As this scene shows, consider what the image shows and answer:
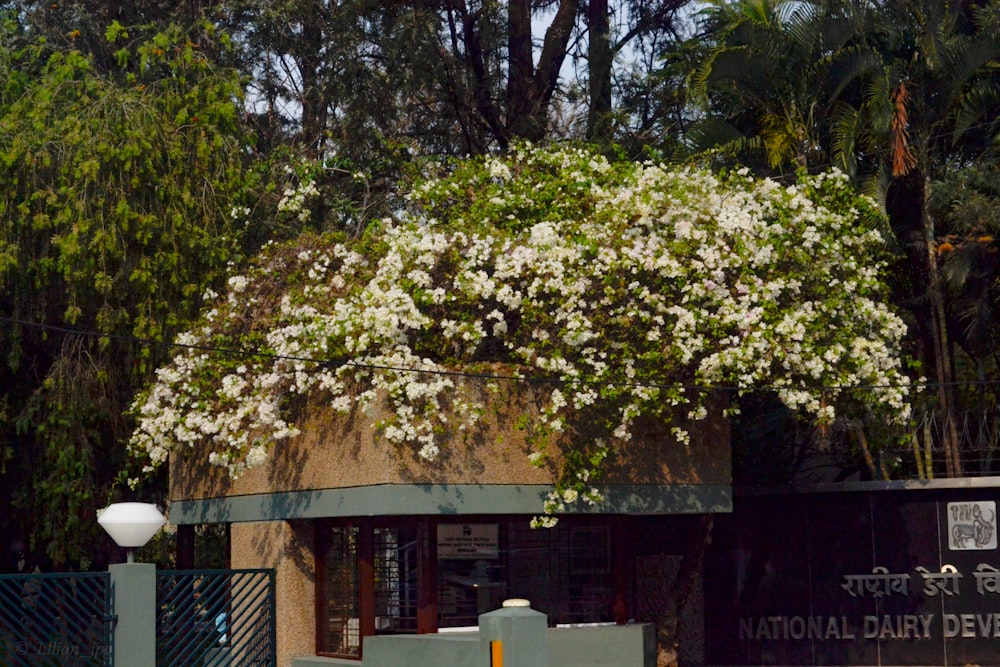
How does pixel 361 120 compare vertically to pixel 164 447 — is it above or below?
above

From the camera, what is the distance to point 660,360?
19422mm

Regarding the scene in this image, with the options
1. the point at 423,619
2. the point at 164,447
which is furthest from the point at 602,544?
the point at 164,447

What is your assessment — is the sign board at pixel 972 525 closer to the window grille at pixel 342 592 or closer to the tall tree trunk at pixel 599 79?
the window grille at pixel 342 592

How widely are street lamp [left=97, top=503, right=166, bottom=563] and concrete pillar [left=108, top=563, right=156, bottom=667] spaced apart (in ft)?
3.12

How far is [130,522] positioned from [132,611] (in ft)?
5.51

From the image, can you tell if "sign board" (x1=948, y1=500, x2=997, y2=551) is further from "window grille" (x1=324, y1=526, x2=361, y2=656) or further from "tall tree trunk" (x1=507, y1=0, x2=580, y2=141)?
"tall tree trunk" (x1=507, y1=0, x2=580, y2=141)

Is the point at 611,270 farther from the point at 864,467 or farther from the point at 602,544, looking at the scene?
the point at 864,467

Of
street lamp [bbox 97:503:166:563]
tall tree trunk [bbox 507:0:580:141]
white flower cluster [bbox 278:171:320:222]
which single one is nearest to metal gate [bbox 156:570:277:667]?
street lamp [bbox 97:503:166:563]

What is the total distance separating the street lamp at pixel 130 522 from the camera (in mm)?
16125

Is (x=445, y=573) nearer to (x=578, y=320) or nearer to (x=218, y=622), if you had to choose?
(x=218, y=622)

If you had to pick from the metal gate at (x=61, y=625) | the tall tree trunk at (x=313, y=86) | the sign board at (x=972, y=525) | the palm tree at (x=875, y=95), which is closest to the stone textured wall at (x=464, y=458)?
the metal gate at (x=61, y=625)

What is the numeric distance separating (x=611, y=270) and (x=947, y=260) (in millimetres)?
7594

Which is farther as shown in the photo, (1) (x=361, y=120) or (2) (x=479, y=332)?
(1) (x=361, y=120)

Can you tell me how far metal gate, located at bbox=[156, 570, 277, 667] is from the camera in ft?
66.1
